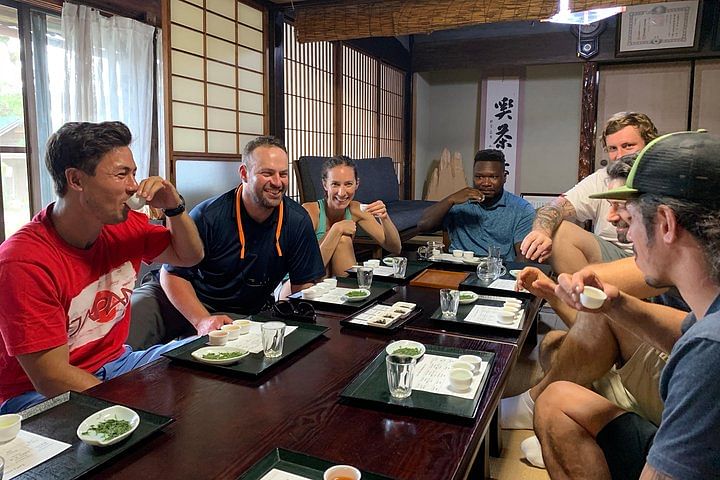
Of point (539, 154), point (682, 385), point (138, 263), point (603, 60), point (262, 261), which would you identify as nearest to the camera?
point (682, 385)

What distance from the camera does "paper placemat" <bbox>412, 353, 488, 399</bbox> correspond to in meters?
1.15

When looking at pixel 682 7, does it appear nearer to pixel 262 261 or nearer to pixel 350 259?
pixel 350 259

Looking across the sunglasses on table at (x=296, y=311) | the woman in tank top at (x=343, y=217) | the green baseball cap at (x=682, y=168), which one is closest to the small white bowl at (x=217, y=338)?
the sunglasses on table at (x=296, y=311)

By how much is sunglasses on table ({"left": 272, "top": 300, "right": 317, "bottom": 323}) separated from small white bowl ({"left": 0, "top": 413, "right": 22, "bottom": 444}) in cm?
83

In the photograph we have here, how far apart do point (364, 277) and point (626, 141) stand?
1583 mm

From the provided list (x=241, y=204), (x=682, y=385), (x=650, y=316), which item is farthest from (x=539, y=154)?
(x=682, y=385)

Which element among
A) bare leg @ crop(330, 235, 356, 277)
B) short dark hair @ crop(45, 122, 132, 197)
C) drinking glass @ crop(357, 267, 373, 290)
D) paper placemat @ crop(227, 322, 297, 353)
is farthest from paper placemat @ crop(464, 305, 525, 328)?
bare leg @ crop(330, 235, 356, 277)

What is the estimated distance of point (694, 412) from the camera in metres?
0.77

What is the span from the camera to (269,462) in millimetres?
898

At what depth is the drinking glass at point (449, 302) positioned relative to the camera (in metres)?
1.68

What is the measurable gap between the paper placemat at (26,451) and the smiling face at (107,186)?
2.38 feet

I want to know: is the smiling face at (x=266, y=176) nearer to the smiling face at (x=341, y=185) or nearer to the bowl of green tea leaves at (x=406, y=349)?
the smiling face at (x=341, y=185)

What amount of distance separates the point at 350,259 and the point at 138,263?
1449 millimetres

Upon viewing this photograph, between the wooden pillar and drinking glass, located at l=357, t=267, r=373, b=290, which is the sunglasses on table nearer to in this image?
drinking glass, located at l=357, t=267, r=373, b=290
